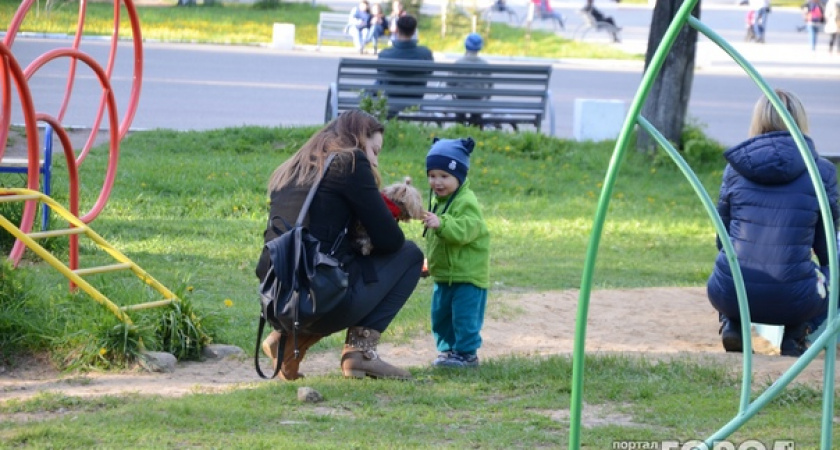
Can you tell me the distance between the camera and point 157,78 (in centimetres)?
1834

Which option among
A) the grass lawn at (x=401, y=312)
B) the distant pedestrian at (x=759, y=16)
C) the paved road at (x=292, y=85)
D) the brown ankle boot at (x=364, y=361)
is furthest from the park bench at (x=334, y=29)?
the brown ankle boot at (x=364, y=361)

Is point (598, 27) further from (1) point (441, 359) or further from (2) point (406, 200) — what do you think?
(2) point (406, 200)

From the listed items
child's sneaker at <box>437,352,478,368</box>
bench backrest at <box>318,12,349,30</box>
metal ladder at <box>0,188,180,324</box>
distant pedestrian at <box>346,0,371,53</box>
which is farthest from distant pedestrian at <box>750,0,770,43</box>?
metal ladder at <box>0,188,180,324</box>

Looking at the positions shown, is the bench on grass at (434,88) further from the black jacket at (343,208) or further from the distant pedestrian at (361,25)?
the distant pedestrian at (361,25)

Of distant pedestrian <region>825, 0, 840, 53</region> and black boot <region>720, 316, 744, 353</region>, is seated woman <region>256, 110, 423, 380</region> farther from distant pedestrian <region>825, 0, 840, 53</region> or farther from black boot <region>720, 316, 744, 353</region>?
distant pedestrian <region>825, 0, 840, 53</region>

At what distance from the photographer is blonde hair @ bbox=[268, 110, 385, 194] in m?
4.82

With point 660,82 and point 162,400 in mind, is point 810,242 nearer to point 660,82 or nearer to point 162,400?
point 162,400

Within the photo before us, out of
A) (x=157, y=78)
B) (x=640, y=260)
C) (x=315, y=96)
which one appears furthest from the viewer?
(x=157, y=78)

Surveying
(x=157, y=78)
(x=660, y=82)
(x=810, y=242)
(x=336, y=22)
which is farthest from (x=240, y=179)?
(x=336, y=22)

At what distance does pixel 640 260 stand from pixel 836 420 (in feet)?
15.1

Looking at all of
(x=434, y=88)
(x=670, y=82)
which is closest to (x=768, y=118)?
(x=670, y=82)

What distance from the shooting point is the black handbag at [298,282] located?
4523 millimetres

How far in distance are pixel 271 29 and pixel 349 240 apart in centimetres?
2373

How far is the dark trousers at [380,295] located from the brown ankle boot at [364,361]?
5 cm
